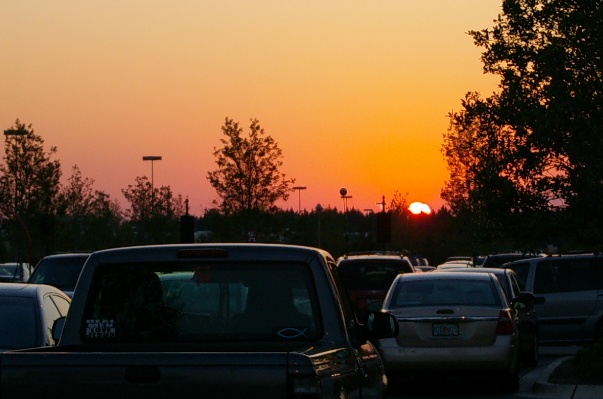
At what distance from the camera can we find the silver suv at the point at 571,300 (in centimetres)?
2458

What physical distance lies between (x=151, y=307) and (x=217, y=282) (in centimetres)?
A: 41

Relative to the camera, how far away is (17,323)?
12.2 meters

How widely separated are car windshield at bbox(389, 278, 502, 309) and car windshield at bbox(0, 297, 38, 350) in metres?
6.35

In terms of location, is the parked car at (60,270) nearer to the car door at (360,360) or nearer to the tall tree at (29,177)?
the car door at (360,360)

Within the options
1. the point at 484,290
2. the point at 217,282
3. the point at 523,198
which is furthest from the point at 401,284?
the point at 217,282

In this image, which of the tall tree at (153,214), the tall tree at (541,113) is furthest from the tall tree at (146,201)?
the tall tree at (541,113)

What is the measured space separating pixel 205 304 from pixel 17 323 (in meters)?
4.93

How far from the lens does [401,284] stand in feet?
60.0

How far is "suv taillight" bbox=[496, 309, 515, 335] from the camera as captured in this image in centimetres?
1728

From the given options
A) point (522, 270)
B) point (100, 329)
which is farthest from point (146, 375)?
point (522, 270)

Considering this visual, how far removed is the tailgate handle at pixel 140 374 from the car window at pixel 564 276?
63.2 ft

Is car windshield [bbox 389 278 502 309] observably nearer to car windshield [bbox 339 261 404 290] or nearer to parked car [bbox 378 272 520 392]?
parked car [bbox 378 272 520 392]

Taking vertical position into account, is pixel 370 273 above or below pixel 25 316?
above

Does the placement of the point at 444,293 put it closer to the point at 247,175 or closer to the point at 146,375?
the point at 146,375
